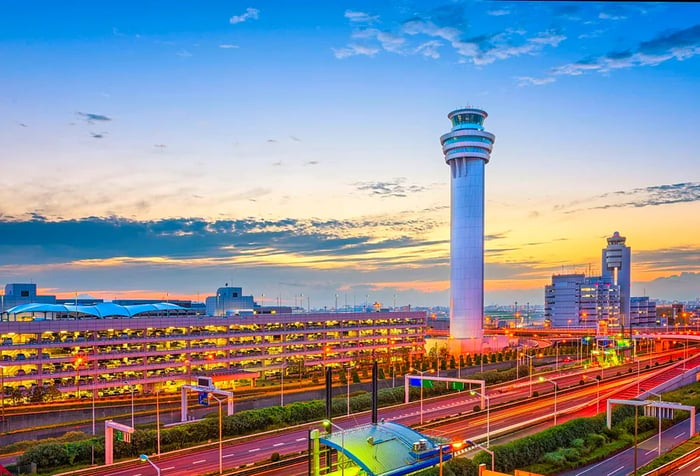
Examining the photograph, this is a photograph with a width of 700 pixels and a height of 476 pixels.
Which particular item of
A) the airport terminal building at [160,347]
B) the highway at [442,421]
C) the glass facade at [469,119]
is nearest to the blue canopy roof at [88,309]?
the airport terminal building at [160,347]

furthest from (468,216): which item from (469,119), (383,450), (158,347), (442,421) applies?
(383,450)

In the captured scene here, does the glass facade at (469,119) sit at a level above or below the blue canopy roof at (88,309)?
above

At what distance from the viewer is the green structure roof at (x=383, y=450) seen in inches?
1497

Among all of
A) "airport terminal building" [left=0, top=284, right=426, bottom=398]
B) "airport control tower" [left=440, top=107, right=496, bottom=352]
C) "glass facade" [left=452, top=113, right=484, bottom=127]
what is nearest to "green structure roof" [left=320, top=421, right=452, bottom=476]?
"airport terminal building" [left=0, top=284, right=426, bottom=398]

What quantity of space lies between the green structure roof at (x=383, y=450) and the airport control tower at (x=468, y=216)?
98.8 metres

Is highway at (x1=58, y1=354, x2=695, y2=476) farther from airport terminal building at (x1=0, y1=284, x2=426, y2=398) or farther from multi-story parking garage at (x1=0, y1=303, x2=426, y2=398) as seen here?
airport terminal building at (x1=0, y1=284, x2=426, y2=398)

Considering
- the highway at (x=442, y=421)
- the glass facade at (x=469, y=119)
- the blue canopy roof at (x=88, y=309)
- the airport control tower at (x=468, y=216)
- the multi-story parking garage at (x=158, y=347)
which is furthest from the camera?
the airport control tower at (x=468, y=216)

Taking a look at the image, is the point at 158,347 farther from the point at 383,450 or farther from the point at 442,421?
the point at 383,450

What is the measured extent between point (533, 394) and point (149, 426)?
53.6 meters

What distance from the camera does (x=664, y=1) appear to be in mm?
7023

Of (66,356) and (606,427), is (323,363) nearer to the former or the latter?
(66,356)

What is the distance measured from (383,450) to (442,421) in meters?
27.8

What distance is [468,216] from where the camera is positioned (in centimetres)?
13812

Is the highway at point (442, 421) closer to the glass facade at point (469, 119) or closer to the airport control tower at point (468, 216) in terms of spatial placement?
the airport control tower at point (468, 216)
